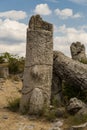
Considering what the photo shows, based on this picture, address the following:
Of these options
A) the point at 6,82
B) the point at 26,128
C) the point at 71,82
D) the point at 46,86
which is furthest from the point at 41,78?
the point at 6,82

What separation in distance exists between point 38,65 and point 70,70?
3.83ft

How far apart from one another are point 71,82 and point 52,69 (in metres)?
0.83

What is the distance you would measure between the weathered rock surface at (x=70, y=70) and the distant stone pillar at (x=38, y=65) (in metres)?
0.58

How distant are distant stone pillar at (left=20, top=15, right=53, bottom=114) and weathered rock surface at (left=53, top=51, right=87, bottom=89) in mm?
578

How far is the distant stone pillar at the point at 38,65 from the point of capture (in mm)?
12680

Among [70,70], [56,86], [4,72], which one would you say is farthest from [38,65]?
[4,72]

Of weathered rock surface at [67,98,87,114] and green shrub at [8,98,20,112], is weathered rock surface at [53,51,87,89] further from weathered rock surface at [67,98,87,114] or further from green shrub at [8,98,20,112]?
green shrub at [8,98,20,112]

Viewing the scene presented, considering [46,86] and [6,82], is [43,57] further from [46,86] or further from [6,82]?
[6,82]

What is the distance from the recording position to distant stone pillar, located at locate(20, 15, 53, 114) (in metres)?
12.7

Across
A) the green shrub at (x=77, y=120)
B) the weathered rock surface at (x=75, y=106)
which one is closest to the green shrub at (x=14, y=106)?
the weathered rock surface at (x=75, y=106)

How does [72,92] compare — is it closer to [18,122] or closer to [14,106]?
[14,106]

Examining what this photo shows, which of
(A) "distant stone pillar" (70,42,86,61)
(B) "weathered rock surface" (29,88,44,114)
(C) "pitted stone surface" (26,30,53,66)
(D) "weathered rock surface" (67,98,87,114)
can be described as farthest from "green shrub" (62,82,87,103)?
(A) "distant stone pillar" (70,42,86,61)

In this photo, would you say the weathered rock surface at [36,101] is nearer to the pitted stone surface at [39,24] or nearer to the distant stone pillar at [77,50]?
the pitted stone surface at [39,24]

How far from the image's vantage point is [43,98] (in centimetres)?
1259
